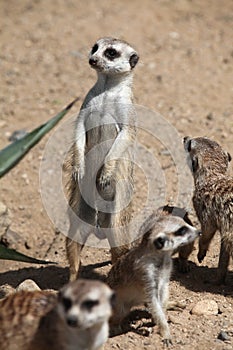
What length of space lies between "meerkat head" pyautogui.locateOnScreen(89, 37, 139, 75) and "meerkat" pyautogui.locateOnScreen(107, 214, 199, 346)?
1020mm

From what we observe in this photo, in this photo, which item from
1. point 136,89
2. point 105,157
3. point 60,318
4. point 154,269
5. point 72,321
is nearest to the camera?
point 72,321

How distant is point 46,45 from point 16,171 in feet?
8.57

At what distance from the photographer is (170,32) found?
27.6 feet

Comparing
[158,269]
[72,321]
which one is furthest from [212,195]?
[72,321]

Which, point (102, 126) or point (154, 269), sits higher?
point (102, 126)

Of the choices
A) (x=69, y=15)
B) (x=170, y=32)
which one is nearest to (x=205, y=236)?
(x=170, y=32)

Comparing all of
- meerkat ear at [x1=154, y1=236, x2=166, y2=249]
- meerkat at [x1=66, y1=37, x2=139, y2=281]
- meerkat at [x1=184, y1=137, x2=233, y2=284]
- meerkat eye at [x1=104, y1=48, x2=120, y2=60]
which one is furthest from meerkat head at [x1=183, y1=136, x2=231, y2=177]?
meerkat ear at [x1=154, y1=236, x2=166, y2=249]

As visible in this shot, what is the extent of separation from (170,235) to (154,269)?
0.69ft

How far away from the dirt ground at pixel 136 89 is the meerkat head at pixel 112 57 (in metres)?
0.74

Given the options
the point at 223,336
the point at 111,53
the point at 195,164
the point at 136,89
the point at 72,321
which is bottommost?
the point at 72,321

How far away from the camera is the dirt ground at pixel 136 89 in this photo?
454 centimetres

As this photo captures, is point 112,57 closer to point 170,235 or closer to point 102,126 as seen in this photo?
point 102,126

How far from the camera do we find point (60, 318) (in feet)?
10.7

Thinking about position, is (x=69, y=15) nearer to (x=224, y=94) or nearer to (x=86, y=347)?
(x=224, y=94)
